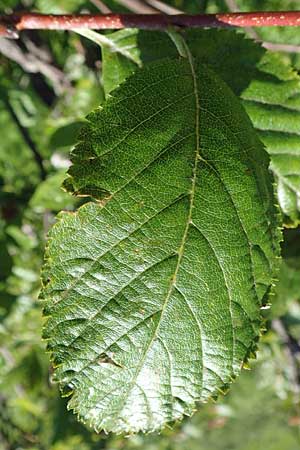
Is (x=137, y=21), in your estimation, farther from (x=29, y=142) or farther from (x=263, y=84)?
(x=29, y=142)

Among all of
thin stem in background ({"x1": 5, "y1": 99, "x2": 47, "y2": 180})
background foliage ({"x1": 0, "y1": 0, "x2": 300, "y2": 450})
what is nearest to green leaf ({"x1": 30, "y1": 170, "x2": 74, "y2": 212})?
background foliage ({"x1": 0, "y1": 0, "x2": 300, "y2": 450})

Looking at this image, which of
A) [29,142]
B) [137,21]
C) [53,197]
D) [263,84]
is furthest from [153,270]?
[29,142]

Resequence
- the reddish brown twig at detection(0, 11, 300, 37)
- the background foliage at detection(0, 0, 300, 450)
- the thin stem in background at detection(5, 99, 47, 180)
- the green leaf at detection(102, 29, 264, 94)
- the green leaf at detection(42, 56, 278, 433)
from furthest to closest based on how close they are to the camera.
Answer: the thin stem in background at detection(5, 99, 47, 180) → the background foliage at detection(0, 0, 300, 450) → the green leaf at detection(102, 29, 264, 94) → the reddish brown twig at detection(0, 11, 300, 37) → the green leaf at detection(42, 56, 278, 433)

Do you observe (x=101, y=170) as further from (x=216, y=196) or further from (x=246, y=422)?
(x=246, y=422)

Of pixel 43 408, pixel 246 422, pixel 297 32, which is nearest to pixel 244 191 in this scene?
pixel 297 32

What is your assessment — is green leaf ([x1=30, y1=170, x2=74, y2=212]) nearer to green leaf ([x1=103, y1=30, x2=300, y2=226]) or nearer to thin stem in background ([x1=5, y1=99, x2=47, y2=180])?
thin stem in background ([x1=5, y1=99, x2=47, y2=180])

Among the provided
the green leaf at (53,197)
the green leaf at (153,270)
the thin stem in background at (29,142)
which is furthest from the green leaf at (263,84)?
the thin stem in background at (29,142)

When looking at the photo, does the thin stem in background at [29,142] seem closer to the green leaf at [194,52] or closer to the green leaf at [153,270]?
the green leaf at [194,52]
